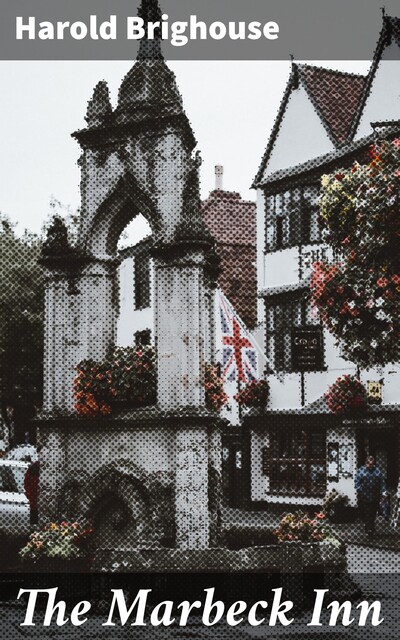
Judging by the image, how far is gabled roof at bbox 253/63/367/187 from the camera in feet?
92.5

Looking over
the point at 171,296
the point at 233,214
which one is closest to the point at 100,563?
the point at 171,296

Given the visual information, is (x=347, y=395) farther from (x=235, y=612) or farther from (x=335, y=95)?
(x=235, y=612)

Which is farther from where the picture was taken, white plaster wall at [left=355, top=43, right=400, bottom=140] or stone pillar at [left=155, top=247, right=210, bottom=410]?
white plaster wall at [left=355, top=43, right=400, bottom=140]

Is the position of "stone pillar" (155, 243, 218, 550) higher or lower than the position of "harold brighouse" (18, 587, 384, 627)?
higher

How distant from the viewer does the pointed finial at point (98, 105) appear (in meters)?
12.2

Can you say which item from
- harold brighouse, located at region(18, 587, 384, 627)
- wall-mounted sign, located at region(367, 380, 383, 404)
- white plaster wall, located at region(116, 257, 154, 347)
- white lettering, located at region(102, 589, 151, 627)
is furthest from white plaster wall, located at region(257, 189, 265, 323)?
white lettering, located at region(102, 589, 151, 627)

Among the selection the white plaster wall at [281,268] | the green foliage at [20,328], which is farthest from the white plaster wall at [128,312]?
the white plaster wall at [281,268]

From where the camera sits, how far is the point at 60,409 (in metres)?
11.8

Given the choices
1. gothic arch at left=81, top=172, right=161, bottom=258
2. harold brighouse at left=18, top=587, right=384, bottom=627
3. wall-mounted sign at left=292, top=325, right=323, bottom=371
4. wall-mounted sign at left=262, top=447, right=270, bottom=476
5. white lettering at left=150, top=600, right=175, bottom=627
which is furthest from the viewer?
wall-mounted sign at left=262, top=447, right=270, bottom=476

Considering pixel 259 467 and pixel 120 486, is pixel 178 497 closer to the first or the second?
pixel 120 486

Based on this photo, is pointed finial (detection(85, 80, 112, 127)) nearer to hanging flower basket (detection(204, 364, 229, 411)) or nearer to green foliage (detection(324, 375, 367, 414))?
hanging flower basket (detection(204, 364, 229, 411))

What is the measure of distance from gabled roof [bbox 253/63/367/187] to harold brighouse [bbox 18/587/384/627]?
19.5m

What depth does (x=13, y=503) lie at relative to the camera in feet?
54.4

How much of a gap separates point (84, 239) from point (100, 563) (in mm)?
4032
